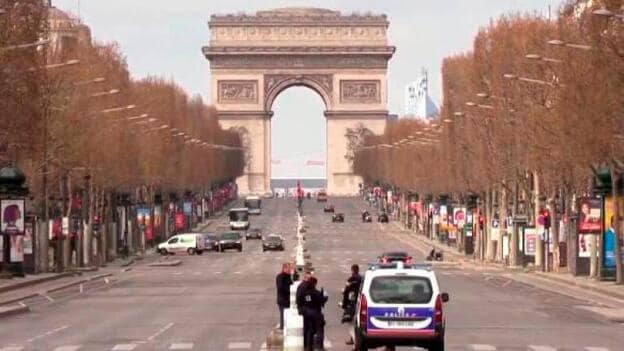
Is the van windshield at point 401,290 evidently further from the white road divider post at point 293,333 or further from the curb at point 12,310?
the curb at point 12,310

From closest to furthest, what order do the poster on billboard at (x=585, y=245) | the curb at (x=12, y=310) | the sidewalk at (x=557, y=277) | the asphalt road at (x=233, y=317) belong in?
the asphalt road at (x=233, y=317), the curb at (x=12, y=310), the sidewalk at (x=557, y=277), the poster on billboard at (x=585, y=245)

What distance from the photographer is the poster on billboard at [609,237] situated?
7825cm

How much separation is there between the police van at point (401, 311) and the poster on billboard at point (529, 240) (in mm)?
Answer: 65913

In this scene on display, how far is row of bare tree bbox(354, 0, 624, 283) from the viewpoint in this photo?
70812 millimetres

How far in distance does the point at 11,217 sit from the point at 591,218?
2167 cm

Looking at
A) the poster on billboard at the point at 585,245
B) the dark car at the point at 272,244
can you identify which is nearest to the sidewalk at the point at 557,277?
the poster on billboard at the point at 585,245

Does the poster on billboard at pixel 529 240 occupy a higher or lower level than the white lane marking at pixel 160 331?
higher

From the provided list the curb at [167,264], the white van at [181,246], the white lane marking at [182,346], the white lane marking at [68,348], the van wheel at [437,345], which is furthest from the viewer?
the white van at [181,246]

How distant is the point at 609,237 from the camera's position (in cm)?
7969

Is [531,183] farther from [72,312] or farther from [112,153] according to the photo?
[72,312]

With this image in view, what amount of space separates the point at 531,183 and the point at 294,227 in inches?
2964

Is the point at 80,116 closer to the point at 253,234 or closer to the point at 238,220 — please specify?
the point at 253,234

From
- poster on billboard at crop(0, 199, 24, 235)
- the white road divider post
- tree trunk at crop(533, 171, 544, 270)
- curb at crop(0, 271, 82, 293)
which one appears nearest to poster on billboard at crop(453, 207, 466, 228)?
tree trunk at crop(533, 171, 544, 270)

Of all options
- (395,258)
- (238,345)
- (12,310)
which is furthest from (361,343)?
(12,310)
